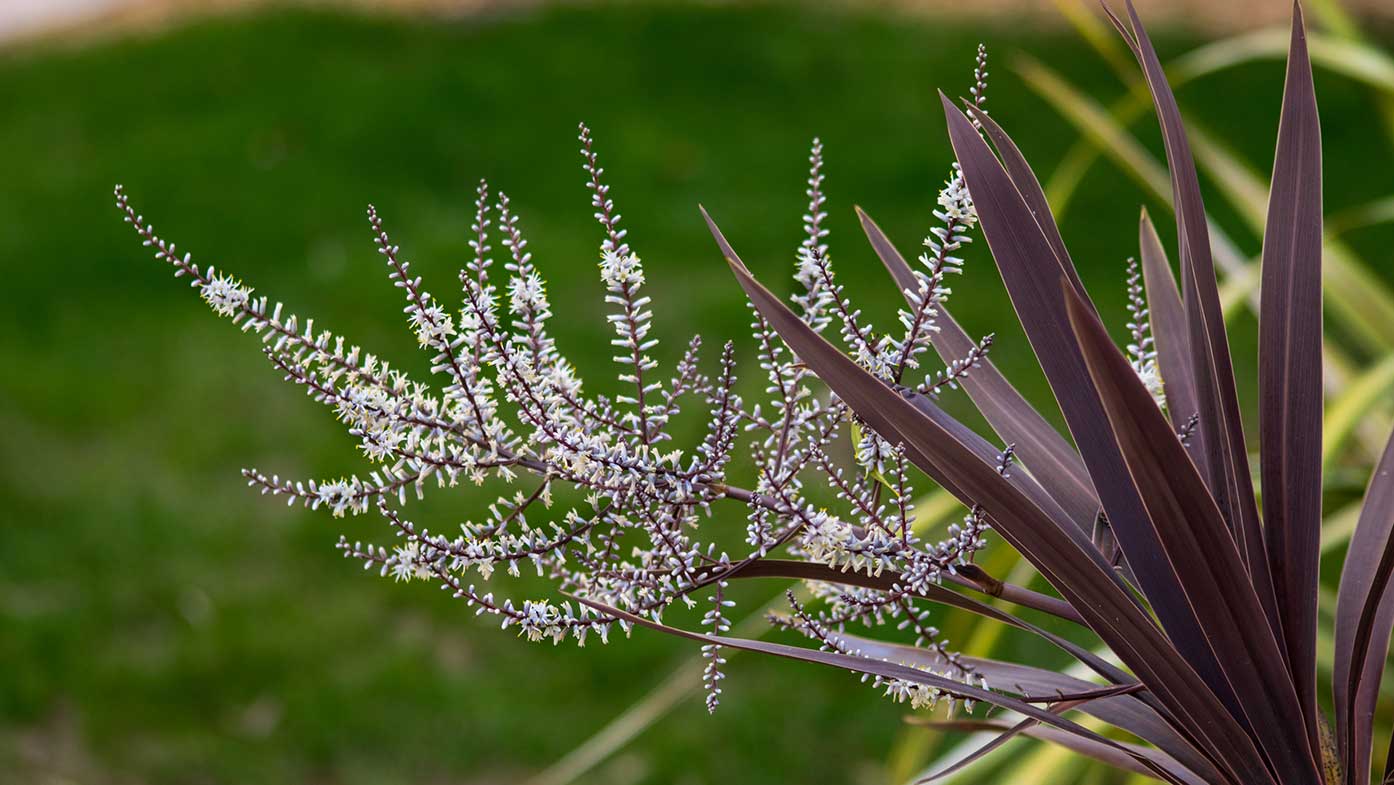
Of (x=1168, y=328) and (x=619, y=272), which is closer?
(x=619, y=272)

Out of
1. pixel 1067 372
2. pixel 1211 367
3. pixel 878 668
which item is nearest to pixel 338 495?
pixel 878 668

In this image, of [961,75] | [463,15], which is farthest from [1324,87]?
[463,15]

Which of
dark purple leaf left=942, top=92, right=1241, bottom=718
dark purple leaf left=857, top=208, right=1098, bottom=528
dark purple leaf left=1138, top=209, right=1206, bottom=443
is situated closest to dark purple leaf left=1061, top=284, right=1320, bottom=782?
dark purple leaf left=942, top=92, right=1241, bottom=718

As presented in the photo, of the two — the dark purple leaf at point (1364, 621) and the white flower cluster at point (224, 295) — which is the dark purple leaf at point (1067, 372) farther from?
the white flower cluster at point (224, 295)

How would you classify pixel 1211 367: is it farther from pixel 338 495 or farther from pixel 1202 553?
pixel 338 495

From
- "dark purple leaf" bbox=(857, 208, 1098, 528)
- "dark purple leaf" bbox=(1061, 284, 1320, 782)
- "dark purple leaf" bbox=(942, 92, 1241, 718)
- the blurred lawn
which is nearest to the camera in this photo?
"dark purple leaf" bbox=(1061, 284, 1320, 782)

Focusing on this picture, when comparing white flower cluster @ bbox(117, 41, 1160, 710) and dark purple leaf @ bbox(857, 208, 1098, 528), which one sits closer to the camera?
white flower cluster @ bbox(117, 41, 1160, 710)

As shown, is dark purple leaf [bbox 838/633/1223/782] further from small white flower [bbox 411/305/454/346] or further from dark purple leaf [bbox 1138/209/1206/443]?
small white flower [bbox 411/305/454/346]

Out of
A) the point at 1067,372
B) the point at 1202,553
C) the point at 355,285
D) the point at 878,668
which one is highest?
the point at 355,285

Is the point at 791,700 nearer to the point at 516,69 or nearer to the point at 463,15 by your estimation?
the point at 516,69

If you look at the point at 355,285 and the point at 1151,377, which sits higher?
the point at 355,285
